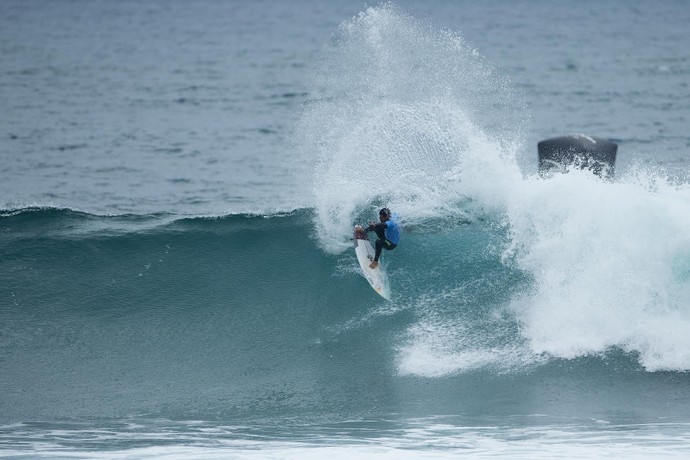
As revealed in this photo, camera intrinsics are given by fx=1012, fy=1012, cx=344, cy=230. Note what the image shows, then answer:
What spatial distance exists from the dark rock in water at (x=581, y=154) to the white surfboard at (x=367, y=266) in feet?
10.3

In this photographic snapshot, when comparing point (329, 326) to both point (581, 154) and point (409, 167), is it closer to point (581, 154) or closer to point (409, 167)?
point (409, 167)

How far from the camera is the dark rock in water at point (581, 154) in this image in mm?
16141

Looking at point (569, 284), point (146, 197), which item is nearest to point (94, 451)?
point (569, 284)

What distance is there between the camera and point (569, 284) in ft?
48.7

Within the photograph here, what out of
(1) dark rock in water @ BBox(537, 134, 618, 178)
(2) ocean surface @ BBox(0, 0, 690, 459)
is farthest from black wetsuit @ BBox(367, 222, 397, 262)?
(1) dark rock in water @ BBox(537, 134, 618, 178)

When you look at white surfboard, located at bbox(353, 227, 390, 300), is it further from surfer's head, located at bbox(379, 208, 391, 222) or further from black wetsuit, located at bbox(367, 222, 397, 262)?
surfer's head, located at bbox(379, 208, 391, 222)

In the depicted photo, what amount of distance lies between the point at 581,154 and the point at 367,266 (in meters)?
3.86

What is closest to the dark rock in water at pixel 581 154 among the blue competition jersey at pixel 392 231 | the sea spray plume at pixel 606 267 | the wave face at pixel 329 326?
the sea spray plume at pixel 606 267

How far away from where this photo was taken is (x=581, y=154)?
1614 cm

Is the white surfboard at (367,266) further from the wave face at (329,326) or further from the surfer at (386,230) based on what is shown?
the surfer at (386,230)

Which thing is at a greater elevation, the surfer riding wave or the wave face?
the surfer riding wave

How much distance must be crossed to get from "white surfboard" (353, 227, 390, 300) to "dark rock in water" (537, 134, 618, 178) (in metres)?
3.13

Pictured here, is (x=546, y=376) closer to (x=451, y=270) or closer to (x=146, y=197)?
(x=451, y=270)

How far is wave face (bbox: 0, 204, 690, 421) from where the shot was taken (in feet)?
45.1
